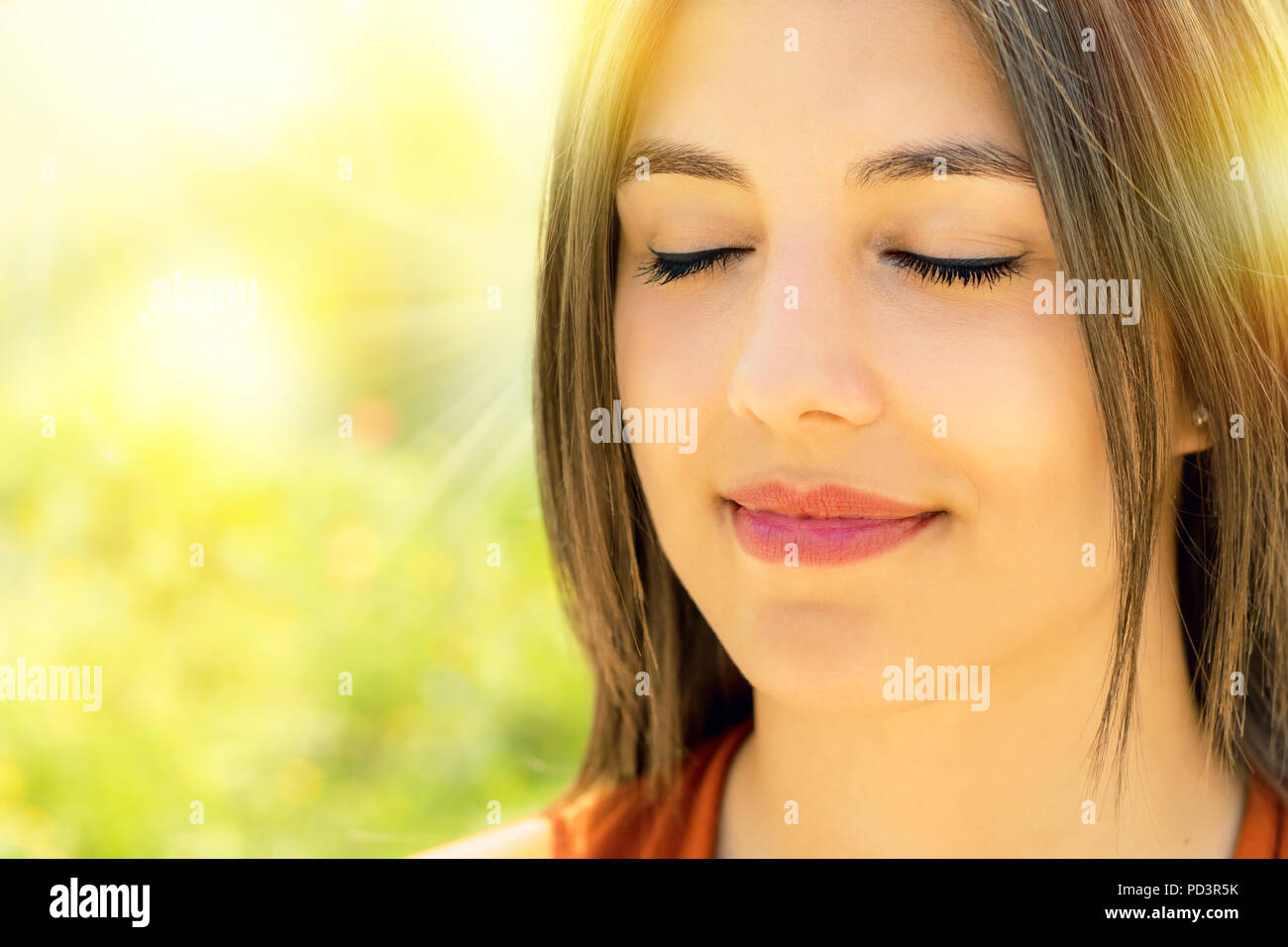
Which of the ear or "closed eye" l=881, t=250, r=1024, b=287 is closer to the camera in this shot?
"closed eye" l=881, t=250, r=1024, b=287

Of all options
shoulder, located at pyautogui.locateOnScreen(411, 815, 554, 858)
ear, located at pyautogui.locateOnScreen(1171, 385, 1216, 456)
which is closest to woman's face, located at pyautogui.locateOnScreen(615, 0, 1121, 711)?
ear, located at pyautogui.locateOnScreen(1171, 385, 1216, 456)

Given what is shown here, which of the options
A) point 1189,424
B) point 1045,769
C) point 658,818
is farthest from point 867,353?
point 658,818

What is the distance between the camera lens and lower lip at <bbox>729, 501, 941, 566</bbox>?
3.81 feet

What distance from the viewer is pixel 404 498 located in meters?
3.16

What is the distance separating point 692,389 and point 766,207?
22 cm

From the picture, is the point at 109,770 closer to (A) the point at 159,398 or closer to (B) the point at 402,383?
(A) the point at 159,398

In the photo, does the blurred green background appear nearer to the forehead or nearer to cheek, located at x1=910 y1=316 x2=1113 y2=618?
the forehead

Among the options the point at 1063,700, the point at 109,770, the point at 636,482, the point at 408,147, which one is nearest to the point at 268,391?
the point at 408,147

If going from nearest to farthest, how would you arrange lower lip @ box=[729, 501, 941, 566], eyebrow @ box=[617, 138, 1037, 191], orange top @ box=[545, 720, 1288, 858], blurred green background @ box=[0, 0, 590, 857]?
1. eyebrow @ box=[617, 138, 1037, 191]
2. lower lip @ box=[729, 501, 941, 566]
3. orange top @ box=[545, 720, 1288, 858]
4. blurred green background @ box=[0, 0, 590, 857]

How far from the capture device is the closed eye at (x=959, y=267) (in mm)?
1096

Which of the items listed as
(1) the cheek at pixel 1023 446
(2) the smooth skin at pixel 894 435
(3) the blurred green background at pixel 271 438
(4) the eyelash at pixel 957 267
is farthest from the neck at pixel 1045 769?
(3) the blurred green background at pixel 271 438

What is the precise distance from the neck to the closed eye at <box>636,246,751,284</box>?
54 cm

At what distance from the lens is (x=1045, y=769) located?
4.20 ft

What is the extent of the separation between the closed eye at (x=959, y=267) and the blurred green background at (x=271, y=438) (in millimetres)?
1684
